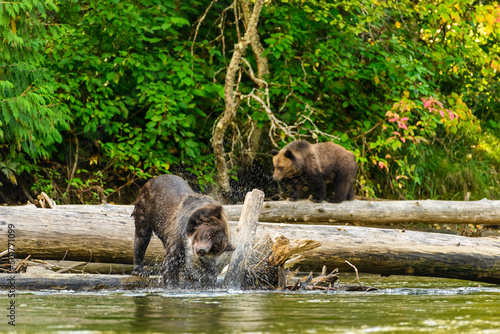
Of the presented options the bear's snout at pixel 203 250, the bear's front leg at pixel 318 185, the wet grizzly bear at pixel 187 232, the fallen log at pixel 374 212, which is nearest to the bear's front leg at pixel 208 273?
the wet grizzly bear at pixel 187 232

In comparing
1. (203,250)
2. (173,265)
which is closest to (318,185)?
(173,265)

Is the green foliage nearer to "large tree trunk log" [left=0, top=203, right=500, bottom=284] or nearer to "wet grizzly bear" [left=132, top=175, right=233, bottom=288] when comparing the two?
"large tree trunk log" [left=0, top=203, right=500, bottom=284]

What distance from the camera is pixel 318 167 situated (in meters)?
10.5

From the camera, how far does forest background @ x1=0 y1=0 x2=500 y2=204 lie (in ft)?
36.6

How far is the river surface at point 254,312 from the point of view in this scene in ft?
12.8

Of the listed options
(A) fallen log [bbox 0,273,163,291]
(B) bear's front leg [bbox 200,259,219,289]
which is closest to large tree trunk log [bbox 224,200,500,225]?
(B) bear's front leg [bbox 200,259,219,289]

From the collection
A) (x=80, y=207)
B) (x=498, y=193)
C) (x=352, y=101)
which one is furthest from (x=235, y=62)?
(x=498, y=193)

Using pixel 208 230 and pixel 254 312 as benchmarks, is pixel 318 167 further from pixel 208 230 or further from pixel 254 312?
pixel 254 312

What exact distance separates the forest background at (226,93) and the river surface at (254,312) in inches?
208

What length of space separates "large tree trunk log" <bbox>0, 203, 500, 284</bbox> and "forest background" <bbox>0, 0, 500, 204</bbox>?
356cm

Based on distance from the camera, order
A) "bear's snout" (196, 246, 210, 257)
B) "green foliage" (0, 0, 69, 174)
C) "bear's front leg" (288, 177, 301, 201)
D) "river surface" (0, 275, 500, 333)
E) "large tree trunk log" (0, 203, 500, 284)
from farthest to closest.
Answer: "bear's front leg" (288, 177, 301, 201) → "green foliage" (0, 0, 69, 174) → "large tree trunk log" (0, 203, 500, 284) → "bear's snout" (196, 246, 210, 257) → "river surface" (0, 275, 500, 333)

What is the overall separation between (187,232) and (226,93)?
5288 mm

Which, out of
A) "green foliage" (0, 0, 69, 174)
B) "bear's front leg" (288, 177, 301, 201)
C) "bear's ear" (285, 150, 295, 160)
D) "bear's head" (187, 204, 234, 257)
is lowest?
"bear's front leg" (288, 177, 301, 201)

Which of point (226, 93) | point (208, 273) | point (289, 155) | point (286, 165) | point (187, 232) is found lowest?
point (208, 273)
